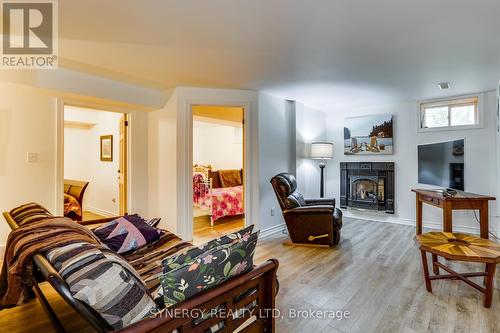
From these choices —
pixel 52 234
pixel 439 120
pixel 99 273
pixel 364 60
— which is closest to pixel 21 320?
pixel 52 234

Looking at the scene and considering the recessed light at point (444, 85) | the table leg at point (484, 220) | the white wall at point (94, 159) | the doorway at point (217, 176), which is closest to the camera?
the table leg at point (484, 220)

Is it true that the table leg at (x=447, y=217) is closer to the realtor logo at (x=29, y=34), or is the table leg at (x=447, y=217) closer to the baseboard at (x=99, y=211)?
the realtor logo at (x=29, y=34)

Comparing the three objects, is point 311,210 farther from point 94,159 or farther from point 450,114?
point 94,159

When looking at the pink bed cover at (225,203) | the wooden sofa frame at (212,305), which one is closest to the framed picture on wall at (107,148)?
the pink bed cover at (225,203)

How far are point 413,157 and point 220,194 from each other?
366 centimetres

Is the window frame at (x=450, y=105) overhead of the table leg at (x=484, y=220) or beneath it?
overhead

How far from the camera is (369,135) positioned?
5.23 meters

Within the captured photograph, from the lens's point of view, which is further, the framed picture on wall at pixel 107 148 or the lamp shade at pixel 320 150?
the framed picture on wall at pixel 107 148

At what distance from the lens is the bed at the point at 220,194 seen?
498cm

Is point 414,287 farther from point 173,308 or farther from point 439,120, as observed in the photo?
point 439,120

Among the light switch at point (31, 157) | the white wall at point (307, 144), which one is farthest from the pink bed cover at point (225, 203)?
the light switch at point (31, 157)

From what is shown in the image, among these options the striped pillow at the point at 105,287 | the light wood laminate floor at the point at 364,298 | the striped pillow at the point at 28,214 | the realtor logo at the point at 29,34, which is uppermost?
the realtor logo at the point at 29,34

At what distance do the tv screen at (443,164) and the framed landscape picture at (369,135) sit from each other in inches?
33.2

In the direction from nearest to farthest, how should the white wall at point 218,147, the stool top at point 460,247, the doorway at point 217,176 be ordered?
1. the stool top at point 460,247
2. the doorway at point 217,176
3. the white wall at point 218,147
